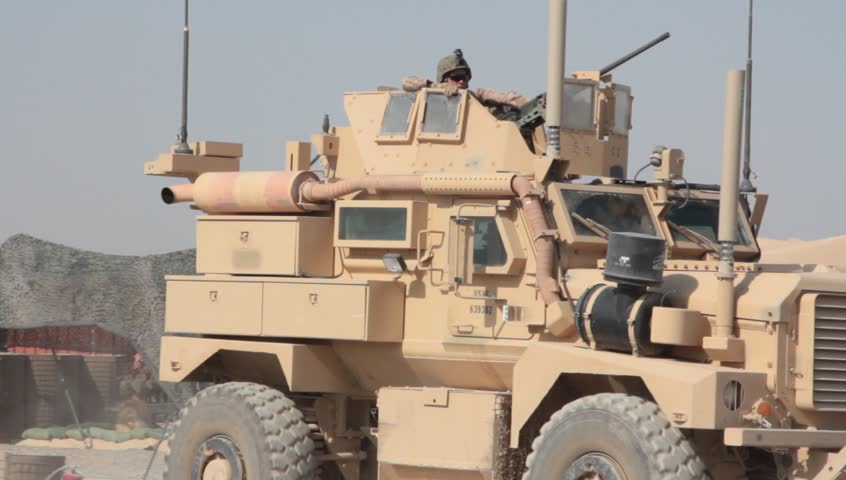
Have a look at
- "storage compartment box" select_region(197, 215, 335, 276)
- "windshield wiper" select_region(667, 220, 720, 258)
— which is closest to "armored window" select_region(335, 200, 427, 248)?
"storage compartment box" select_region(197, 215, 335, 276)

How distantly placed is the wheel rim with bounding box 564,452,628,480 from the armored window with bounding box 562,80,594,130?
140 inches

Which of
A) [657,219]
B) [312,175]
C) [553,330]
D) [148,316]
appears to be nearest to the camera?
[553,330]

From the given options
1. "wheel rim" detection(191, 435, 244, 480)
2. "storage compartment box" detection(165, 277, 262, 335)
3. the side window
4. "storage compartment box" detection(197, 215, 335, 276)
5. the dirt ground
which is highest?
the side window

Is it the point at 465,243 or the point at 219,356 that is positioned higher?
the point at 465,243

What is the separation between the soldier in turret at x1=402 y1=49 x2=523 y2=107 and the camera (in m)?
15.5

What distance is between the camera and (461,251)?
46.6 ft

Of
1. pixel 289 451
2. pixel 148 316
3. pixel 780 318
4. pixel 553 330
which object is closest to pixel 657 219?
pixel 553 330

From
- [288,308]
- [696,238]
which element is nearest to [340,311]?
[288,308]

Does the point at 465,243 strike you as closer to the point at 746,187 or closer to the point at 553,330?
the point at 553,330

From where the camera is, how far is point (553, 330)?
13.7 metres

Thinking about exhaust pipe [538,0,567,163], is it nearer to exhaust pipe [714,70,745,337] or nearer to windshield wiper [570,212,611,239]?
windshield wiper [570,212,611,239]

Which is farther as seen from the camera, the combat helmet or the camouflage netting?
the camouflage netting

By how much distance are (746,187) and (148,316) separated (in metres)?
10.5

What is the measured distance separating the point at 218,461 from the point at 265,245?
187cm
